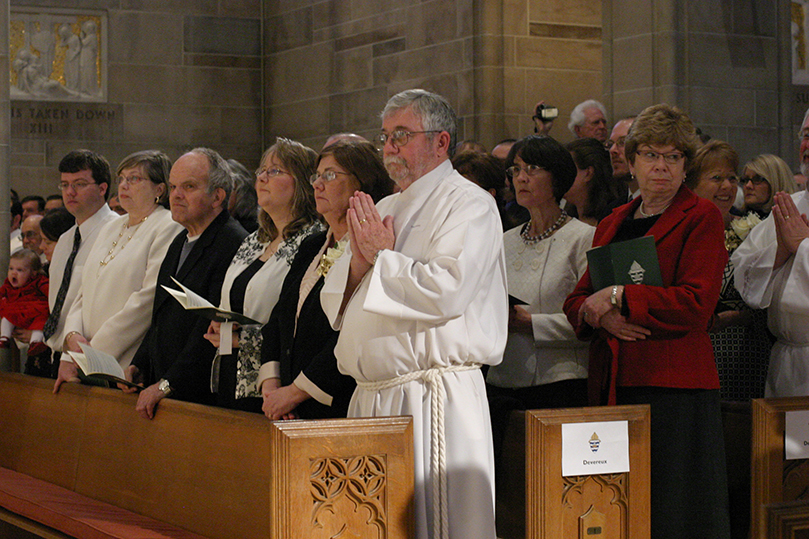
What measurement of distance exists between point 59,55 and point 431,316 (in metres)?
9.47

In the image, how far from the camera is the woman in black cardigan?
3.92 metres

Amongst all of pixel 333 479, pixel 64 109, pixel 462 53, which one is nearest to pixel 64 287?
pixel 333 479

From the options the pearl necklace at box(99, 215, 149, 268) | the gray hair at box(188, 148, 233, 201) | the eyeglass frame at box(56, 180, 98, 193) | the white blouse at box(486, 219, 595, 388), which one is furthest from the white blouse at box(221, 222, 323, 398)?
the eyeglass frame at box(56, 180, 98, 193)

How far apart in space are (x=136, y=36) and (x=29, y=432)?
719 cm

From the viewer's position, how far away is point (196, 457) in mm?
4199

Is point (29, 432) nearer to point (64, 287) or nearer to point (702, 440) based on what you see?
point (64, 287)

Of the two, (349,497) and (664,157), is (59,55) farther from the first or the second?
(349,497)

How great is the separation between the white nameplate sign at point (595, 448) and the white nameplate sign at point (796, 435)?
1.95 ft

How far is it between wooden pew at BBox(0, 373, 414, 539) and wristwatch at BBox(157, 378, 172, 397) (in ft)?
0.27

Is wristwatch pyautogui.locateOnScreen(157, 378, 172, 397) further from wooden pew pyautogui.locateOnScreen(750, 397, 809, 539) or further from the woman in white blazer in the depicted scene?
wooden pew pyautogui.locateOnScreen(750, 397, 809, 539)

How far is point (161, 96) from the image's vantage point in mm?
11984

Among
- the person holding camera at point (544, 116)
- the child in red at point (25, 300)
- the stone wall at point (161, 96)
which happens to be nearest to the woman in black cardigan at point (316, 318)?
the child in red at point (25, 300)

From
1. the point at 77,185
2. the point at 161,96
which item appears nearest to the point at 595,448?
the point at 77,185

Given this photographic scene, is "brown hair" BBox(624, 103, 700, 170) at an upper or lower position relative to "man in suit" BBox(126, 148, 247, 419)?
upper
